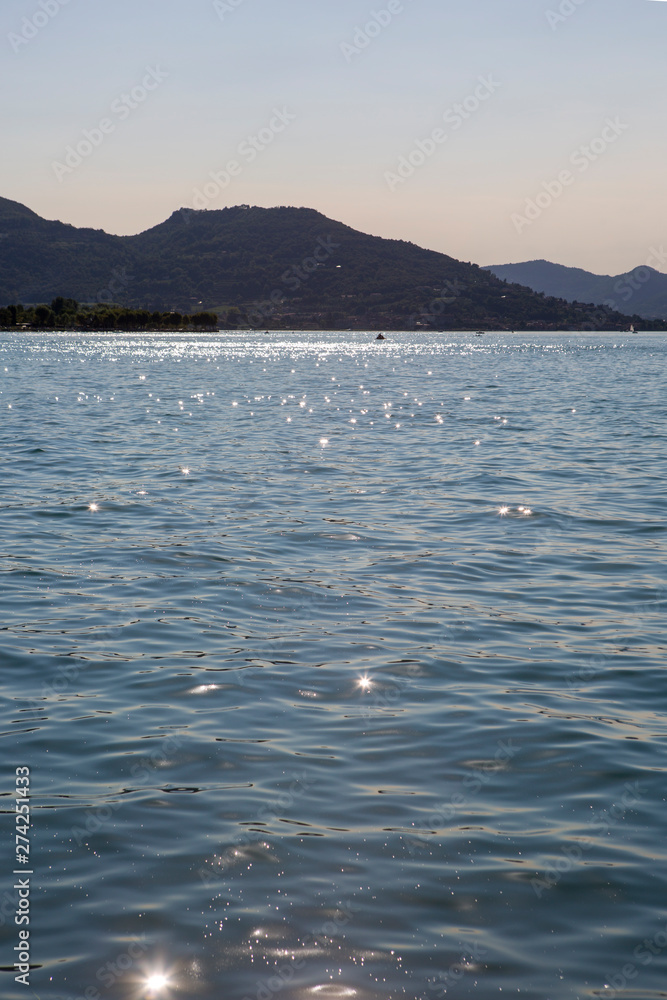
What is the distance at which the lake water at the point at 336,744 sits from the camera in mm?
6141

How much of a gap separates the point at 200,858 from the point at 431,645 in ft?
19.5

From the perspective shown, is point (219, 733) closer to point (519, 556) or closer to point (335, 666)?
point (335, 666)

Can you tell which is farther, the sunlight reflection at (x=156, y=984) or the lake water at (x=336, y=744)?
the lake water at (x=336, y=744)

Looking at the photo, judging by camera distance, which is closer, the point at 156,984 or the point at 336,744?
the point at 156,984

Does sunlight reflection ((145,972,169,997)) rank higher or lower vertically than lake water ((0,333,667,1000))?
lower

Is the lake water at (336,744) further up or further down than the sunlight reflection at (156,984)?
further up

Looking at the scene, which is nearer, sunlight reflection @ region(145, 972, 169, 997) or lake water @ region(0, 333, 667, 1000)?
sunlight reflection @ region(145, 972, 169, 997)

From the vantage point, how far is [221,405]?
196 ft

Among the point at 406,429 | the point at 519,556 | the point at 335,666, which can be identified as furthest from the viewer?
the point at 406,429

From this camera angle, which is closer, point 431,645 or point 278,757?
point 278,757

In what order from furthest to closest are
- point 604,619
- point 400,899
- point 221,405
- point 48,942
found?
point 221,405, point 604,619, point 400,899, point 48,942

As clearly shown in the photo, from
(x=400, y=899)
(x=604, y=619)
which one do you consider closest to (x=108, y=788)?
(x=400, y=899)

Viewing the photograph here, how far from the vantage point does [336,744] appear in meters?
9.35

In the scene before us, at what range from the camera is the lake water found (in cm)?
614
